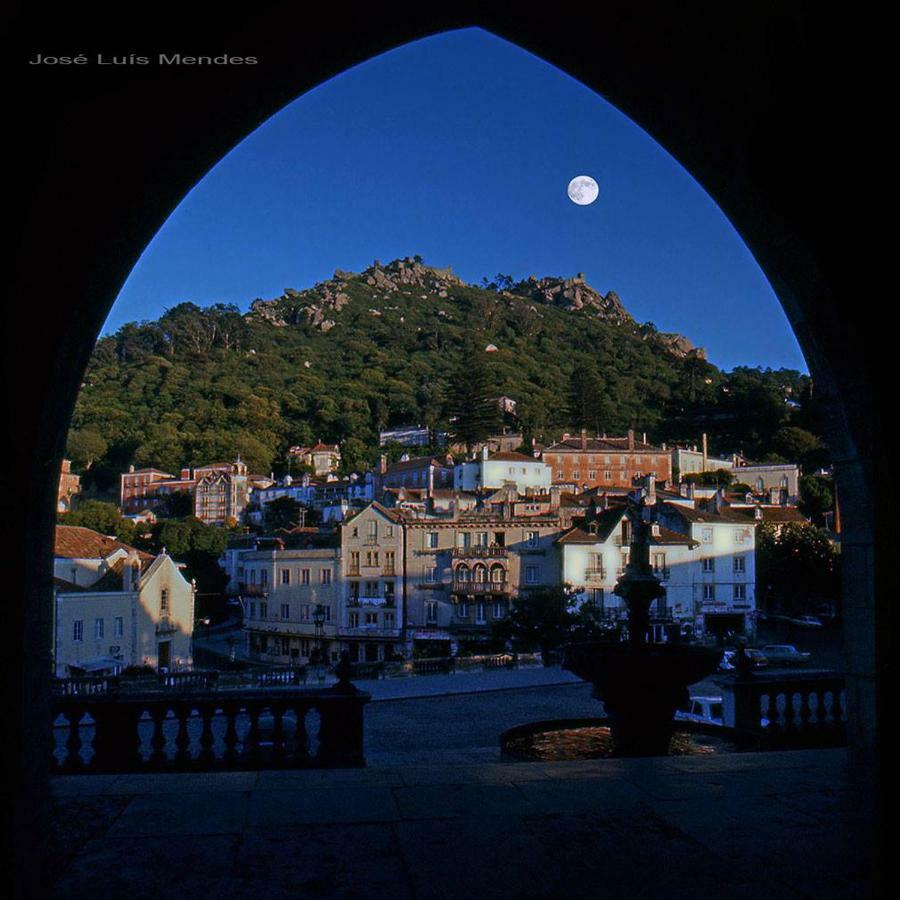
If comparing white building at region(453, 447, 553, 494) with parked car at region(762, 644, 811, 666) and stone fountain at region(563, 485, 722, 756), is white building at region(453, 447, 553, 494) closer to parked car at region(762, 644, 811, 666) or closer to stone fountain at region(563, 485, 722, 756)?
parked car at region(762, 644, 811, 666)

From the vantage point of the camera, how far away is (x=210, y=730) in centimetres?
590

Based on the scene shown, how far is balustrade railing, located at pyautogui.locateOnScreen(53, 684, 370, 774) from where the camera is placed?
5.86m

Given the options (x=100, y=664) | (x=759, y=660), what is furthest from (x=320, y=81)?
(x=759, y=660)

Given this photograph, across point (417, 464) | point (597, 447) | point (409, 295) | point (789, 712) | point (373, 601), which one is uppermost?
point (409, 295)

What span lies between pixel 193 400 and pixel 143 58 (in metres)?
94.3

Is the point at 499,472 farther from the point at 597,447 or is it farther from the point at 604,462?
the point at 597,447

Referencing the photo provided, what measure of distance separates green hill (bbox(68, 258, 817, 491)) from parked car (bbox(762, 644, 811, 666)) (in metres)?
31.6

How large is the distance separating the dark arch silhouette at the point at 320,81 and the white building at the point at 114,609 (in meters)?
25.7

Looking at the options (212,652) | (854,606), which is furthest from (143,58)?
(212,652)

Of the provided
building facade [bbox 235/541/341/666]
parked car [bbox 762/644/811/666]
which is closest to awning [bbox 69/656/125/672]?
building facade [bbox 235/541/341/666]

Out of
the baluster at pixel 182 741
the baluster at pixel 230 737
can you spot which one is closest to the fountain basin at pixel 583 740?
the baluster at pixel 230 737

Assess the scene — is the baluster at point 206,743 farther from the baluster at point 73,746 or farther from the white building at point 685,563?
the white building at point 685,563

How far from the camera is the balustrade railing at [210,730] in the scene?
5.86 metres

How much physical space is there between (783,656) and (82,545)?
23962 millimetres
